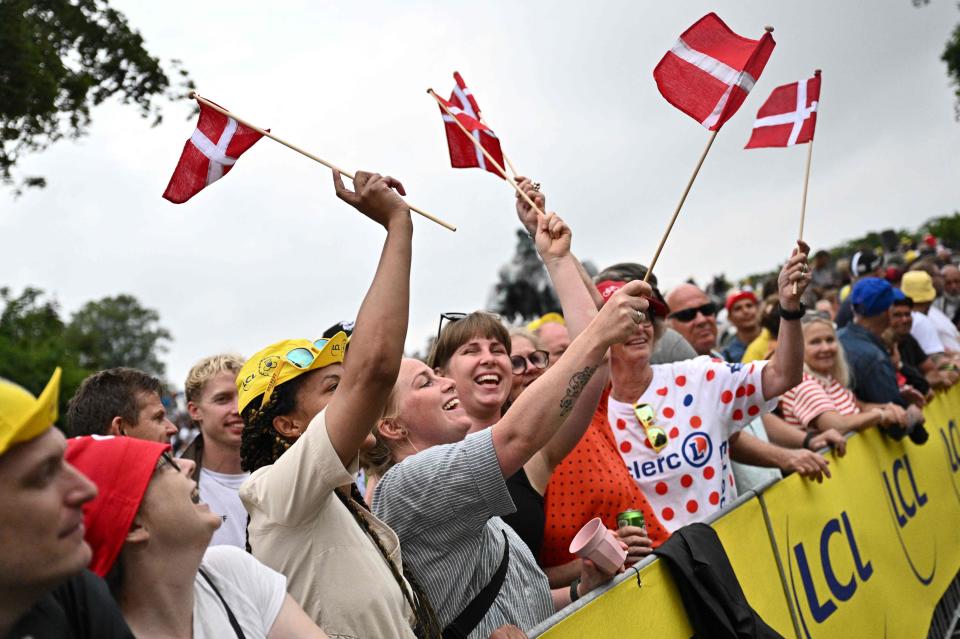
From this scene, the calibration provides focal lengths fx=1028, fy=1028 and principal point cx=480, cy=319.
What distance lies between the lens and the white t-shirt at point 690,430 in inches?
182

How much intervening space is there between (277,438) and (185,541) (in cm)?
85

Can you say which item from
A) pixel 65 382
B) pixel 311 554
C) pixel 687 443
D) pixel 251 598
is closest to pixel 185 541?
pixel 251 598

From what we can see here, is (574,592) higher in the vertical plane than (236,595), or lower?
lower

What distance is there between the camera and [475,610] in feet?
10.2

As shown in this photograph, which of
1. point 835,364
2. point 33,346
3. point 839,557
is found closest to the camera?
point 839,557

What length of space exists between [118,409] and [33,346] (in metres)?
15.1

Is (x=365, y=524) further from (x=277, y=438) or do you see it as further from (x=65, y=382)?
(x=65, y=382)

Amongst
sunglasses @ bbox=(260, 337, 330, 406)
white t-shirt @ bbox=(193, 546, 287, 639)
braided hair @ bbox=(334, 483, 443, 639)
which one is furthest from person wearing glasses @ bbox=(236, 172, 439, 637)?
sunglasses @ bbox=(260, 337, 330, 406)

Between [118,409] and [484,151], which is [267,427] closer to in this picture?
[118,409]

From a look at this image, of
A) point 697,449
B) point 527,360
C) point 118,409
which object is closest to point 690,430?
point 697,449

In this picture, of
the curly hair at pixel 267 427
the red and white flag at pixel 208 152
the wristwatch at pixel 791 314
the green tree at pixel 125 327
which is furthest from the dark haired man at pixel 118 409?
the green tree at pixel 125 327

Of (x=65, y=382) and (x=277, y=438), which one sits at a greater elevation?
(x=65, y=382)

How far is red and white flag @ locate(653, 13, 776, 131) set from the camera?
387cm

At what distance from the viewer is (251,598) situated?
7.88 feet
